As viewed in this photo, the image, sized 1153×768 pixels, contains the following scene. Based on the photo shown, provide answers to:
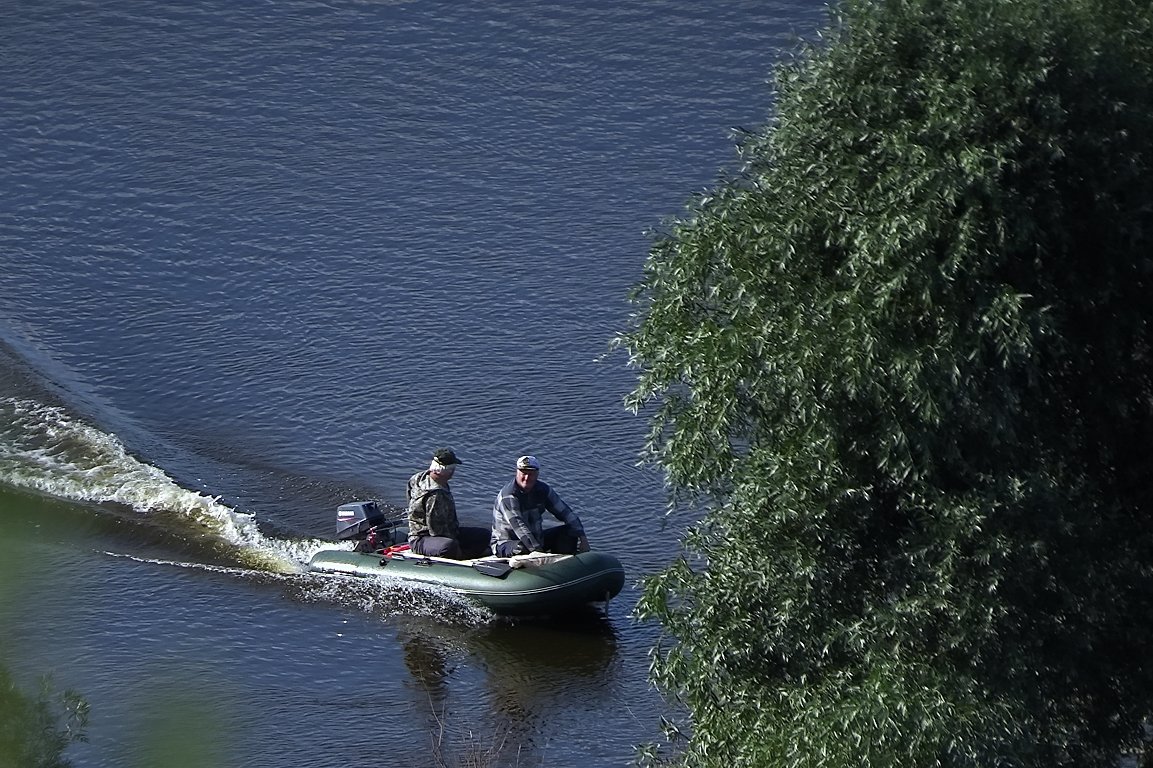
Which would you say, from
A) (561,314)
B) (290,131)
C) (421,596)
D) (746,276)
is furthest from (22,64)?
(746,276)

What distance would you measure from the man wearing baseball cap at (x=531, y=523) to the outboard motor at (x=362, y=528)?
148 cm

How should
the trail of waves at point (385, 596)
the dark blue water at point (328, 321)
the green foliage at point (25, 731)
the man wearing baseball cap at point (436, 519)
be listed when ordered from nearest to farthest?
1. the green foliage at point (25, 731)
2. the dark blue water at point (328, 321)
3. the man wearing baseball cap at point (436, 519)
4. the trail of waves at point (385, 596)

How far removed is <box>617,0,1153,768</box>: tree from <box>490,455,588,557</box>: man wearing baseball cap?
587 centimetres

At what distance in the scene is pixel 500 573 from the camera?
18.2 metres

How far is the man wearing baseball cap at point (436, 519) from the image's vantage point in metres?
18.4

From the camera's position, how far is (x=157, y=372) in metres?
24.9

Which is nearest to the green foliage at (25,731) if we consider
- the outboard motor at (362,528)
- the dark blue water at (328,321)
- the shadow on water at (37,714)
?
the shadow on water at (37,714)

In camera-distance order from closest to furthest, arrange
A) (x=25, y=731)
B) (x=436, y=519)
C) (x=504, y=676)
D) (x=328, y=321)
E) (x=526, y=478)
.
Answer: (x=25, y=731) → (x=504, y=676) → (x=526, y=478) → (x=436, y=519) → (x=328, y=321)

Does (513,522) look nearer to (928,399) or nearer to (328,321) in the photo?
(928,399)

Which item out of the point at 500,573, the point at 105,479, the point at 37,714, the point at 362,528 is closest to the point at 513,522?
the point at 500,573

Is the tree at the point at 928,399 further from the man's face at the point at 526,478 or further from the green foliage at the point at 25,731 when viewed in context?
the man's face at the point at 526,478

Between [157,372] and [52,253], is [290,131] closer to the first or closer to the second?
[52,253]

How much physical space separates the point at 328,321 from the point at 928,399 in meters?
16.2

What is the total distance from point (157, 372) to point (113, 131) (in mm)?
9383
